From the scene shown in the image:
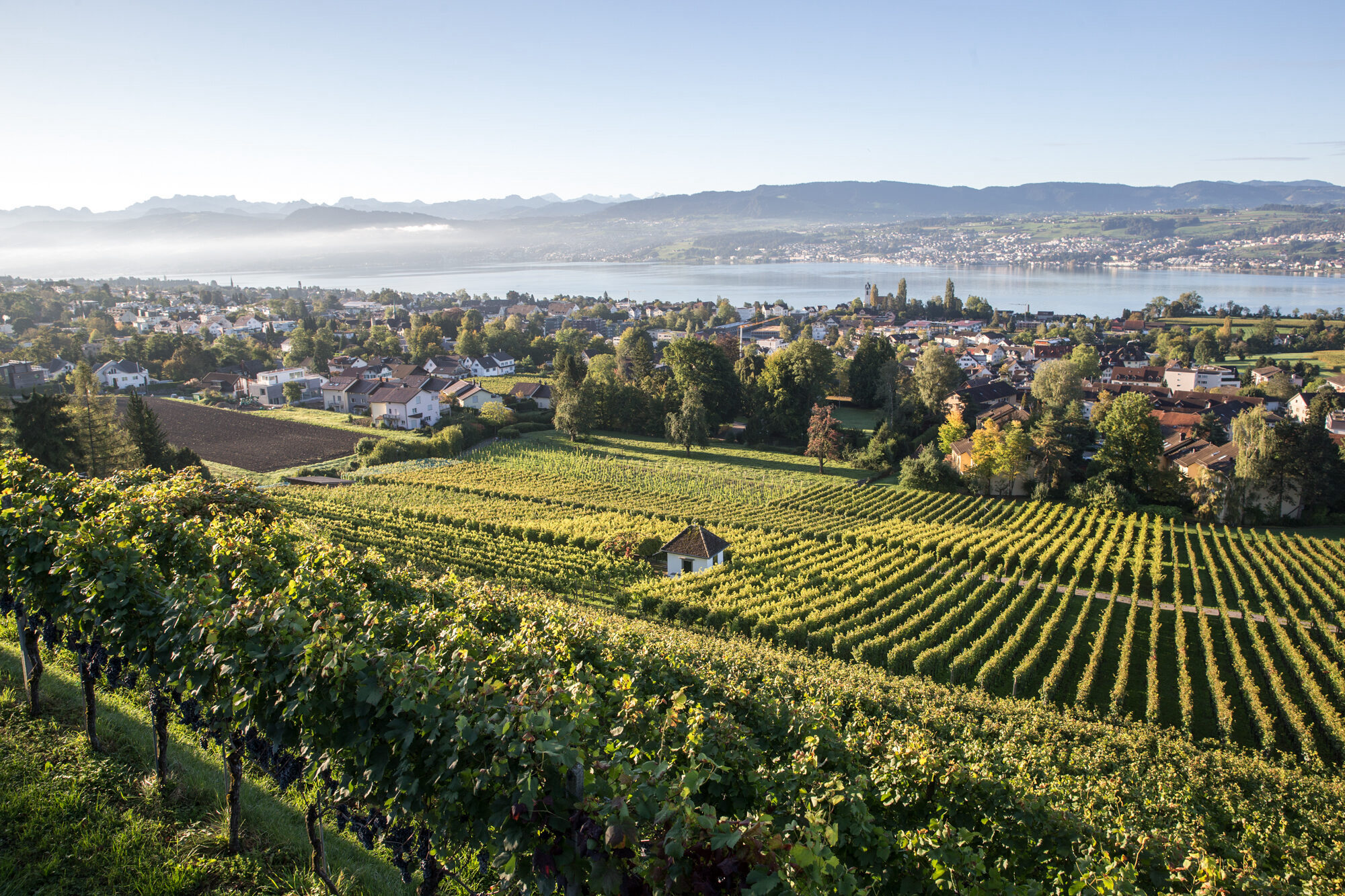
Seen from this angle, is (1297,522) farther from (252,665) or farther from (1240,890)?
(252,665)

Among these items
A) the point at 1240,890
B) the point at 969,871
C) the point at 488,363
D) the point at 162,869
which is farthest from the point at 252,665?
the point at 488,363

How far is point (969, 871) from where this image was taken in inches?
182

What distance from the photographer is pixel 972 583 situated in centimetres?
2305

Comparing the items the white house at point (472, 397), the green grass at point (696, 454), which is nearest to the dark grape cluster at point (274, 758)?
the green grass at point (696, 454)

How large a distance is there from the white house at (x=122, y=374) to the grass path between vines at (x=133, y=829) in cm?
6673

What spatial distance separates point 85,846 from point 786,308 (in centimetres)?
13730

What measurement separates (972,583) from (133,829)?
2266 centimetres

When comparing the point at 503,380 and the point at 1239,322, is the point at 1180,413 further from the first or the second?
the point at 1239,322

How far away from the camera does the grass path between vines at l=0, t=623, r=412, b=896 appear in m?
4.93

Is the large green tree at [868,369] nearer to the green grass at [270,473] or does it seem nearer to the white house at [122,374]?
the green grass at [270,473]

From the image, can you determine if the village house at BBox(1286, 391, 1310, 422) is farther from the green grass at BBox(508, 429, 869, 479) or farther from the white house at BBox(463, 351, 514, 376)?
the white house at BBox(463, 351, 514, 376)

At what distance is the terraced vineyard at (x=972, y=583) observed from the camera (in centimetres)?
1653

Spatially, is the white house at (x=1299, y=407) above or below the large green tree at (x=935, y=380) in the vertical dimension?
below

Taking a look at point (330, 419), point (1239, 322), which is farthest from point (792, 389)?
point (1239, 322)
